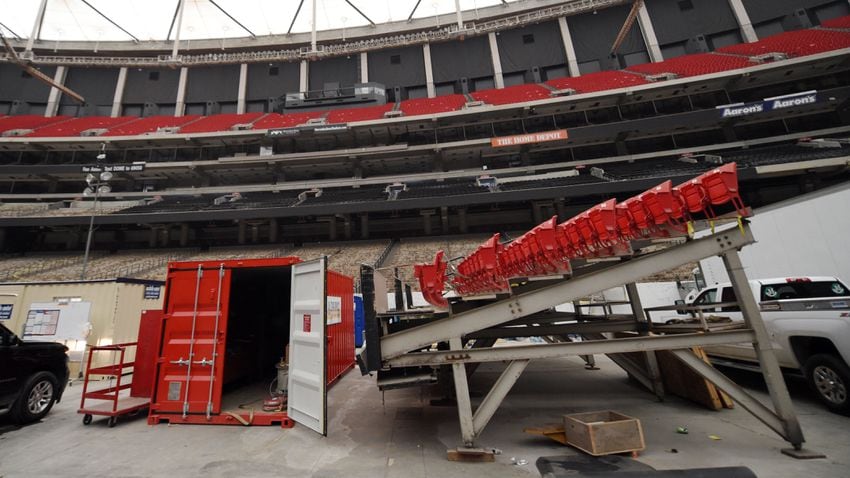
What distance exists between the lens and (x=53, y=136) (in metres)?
27.0

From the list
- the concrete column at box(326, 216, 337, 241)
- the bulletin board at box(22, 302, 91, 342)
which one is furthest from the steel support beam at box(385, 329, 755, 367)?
the concrete column at box(326, 216, 337, 241)

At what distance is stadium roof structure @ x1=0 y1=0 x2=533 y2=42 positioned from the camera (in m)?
32.4

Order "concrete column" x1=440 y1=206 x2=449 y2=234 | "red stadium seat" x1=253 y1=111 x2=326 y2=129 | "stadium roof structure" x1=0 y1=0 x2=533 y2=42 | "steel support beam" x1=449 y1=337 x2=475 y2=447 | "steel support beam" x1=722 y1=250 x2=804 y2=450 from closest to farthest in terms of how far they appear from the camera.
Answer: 1. "steel support beam" x1=722 y1=250 x2=804 y2=450
2. "steel support beam" x1=449 y1=337 x2=475 y2=447
3. "concrete column" x1=440 y1=206 x2=449 y2=234
4. "red stadium seat" x1=253 y1=111 x2=326 y2=129
5. "stadium roof structure" x1=0 y1=0 x2=533 y2=42

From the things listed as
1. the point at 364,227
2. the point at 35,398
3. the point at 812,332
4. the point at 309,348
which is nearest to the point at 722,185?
the point at 812,332

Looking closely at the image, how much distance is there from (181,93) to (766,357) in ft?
158

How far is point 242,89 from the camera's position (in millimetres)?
35188

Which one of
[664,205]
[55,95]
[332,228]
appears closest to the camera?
[664,205]

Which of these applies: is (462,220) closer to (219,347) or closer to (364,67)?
(219,347)

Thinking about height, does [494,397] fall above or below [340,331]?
below

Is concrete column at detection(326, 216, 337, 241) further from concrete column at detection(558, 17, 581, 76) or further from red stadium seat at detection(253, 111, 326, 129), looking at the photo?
concrete column at detection(558, 17, 581, 76)

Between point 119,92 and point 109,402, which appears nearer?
point 109,402

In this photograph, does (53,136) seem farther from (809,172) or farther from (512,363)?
(809,172)

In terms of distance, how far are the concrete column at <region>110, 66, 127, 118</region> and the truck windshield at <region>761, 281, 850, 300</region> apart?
5138cm

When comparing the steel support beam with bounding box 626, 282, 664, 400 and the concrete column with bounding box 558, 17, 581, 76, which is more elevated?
the concrete column with bounding box 558, 17, 581, 76
